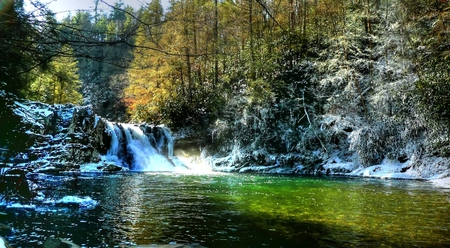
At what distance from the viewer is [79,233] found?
4953 millimetres

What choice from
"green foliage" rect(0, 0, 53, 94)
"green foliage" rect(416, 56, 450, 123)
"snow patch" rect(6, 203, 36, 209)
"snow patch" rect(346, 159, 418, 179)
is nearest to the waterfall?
"snow patch" rect(346, 159, 418, 179)

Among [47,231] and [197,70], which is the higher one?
[197,70]

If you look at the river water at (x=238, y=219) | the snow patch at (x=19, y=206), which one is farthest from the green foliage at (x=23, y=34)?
the snow patch at (x=19, y=206)

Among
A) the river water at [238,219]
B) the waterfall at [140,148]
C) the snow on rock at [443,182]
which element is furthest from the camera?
the waterfall at [140,148]

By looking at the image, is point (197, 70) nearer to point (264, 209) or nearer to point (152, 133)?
point (152, 133)

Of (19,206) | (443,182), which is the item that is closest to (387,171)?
(443,182)

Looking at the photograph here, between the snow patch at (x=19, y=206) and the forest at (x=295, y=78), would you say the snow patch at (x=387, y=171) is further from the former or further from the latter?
the snow patch at (x=19, y=206)

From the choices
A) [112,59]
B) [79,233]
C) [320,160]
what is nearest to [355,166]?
[320,160]

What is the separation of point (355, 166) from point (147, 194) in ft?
35.6

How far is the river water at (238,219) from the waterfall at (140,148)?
939 centimetres

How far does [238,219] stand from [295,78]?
16.3 m

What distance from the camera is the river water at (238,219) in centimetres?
471

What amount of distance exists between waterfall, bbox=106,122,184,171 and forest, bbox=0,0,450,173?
2.20 m

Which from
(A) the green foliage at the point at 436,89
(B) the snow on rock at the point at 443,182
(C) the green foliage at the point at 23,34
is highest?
(A) the green foliage at the point at 436,89
